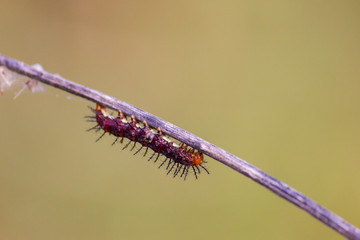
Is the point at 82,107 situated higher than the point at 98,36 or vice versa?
the point at 98,36

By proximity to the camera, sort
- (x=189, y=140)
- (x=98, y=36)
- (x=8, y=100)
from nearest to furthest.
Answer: (x=189, y=140) → (x=8, y=100) → (x=98, y=36)

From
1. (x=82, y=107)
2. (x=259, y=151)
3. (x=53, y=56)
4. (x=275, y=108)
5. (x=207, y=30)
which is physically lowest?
(x=82, y=107)

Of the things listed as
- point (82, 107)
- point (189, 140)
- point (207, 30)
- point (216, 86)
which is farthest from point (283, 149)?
point (189, 140)

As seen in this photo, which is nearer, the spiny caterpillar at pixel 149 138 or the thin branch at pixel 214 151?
the thin branch at pixel 214 151

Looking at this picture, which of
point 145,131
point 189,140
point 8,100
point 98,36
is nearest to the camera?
point 189,140

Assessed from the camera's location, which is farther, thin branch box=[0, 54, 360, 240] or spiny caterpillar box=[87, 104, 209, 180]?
spiny caterpillar box=[87, 104, 209, 180]

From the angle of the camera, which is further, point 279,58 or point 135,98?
point 279,58

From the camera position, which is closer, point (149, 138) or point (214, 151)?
point (214, 151)

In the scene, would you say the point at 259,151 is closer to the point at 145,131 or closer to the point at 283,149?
the point at 283,149
